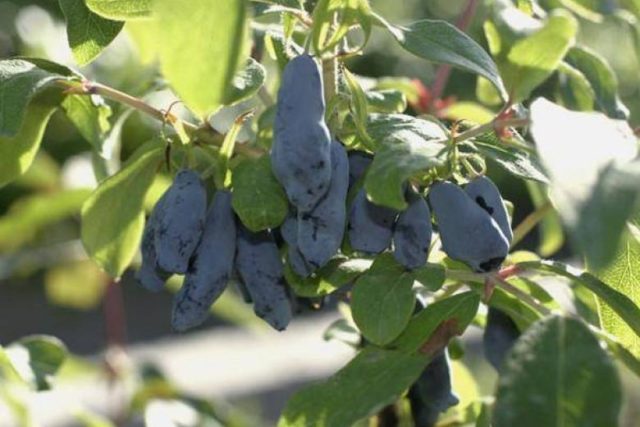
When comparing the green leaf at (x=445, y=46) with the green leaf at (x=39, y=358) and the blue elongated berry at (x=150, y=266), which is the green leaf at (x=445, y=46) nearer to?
the blue elongated berry at (x=150, y=266)

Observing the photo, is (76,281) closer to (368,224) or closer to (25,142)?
(25,142)

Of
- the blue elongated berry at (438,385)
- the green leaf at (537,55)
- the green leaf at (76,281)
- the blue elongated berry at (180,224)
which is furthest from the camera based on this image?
the green leaf at (76,281)

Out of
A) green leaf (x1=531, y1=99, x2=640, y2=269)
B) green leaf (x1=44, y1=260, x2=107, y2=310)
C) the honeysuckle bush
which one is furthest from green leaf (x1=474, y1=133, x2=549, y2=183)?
green leaf (x1=44, y1=260, x2=107, y2=310)

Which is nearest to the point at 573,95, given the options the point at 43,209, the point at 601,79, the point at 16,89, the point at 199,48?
the point at 601,79

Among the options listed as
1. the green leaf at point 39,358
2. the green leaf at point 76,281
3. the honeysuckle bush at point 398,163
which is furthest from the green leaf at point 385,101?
the green leaf at point 76,281

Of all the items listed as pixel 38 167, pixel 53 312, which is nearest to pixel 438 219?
pixel 38 167

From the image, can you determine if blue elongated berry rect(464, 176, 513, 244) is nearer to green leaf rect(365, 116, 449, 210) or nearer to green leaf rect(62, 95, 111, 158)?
green leaf rect(365, 116, 449, 210)
